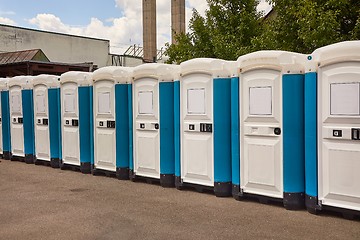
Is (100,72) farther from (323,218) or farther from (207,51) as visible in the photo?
(207,51)

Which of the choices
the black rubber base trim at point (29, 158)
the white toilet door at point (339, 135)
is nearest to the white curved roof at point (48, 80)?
the black rubber base trim at point (29, 158)

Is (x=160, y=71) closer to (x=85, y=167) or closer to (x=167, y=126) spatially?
(x=167, y=126)

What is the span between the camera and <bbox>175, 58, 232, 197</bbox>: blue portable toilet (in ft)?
19.1

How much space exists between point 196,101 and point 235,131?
85cm

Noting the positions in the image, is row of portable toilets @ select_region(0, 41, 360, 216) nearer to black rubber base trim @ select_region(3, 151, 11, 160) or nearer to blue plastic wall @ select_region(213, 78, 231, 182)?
blue plastic wall @ select_region(213, 78, 231, 182)

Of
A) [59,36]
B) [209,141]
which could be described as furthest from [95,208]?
[59,36]

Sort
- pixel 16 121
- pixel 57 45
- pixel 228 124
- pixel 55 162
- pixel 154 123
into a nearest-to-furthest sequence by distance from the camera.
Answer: pixel 228 124 → pixel 154 123 → pixel 55 162 → pixel 16 121 → pixel 57 45

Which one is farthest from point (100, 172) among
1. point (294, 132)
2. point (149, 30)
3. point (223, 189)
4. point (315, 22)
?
point (149, 30)

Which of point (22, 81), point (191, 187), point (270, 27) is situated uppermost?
point (270, 27)

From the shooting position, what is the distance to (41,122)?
8.85 meters

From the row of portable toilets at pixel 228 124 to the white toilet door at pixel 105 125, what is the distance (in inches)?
0.8

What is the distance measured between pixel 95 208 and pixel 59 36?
26194 mm

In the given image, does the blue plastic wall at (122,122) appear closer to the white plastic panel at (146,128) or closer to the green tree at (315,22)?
the white plastic panel at (146,128)

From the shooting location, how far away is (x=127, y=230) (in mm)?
4469
